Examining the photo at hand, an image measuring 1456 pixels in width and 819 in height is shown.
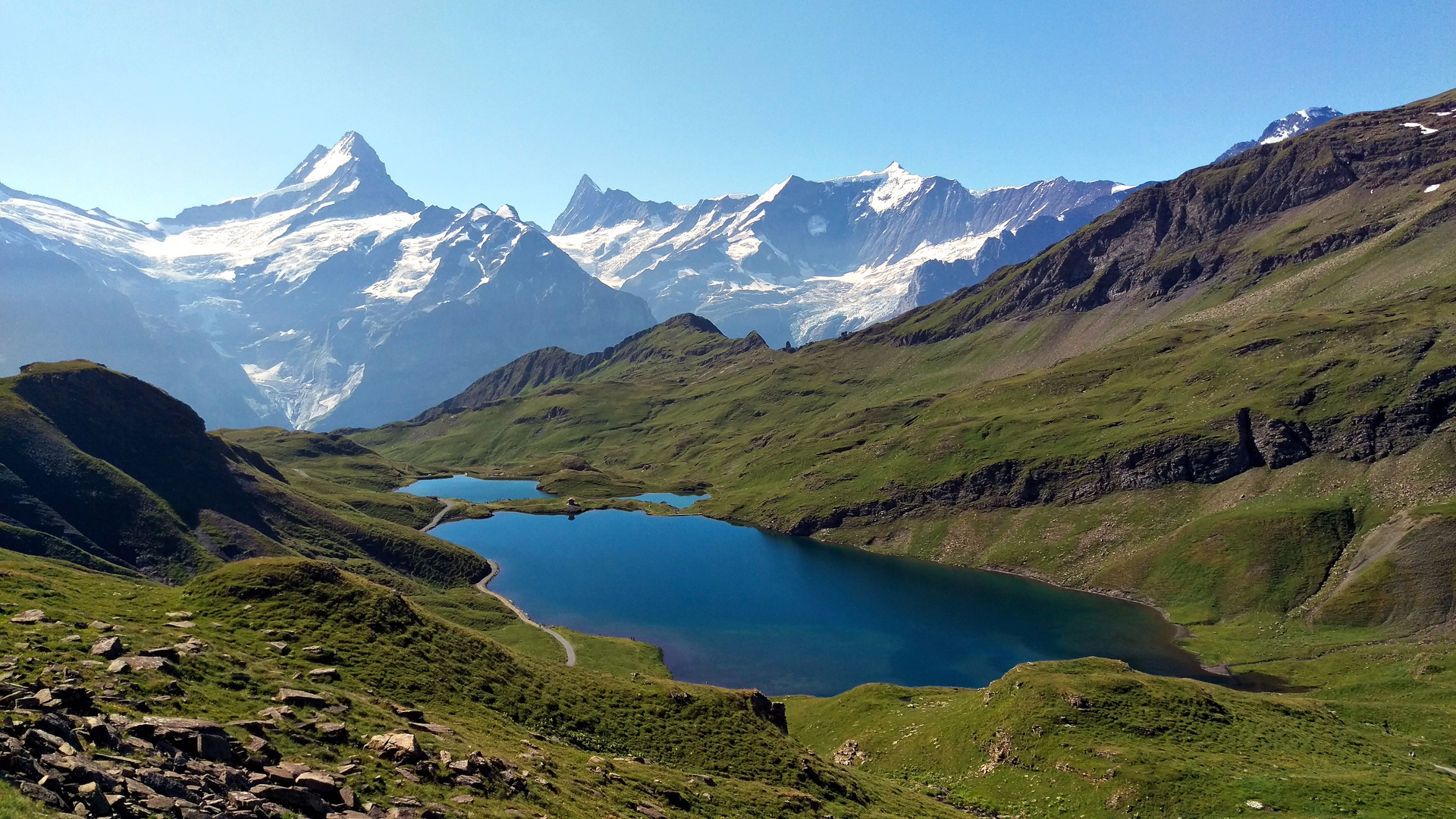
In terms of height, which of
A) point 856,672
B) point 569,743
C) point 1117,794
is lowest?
point 856,672

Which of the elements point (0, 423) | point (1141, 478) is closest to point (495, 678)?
point (0, 423)

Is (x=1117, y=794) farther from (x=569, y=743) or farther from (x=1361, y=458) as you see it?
(x=1361, y=458)

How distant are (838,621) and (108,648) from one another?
5289 inches

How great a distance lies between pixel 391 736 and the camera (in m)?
34.0

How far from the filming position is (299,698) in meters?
36.3

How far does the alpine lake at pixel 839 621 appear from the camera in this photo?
126 metres

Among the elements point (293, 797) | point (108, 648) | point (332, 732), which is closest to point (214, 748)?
point (293, 797)

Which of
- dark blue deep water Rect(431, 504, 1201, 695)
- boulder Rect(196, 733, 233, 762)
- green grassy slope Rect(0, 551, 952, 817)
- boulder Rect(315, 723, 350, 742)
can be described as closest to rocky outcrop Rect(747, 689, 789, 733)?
green grassy slope Rect(0, 551, 952, 817)

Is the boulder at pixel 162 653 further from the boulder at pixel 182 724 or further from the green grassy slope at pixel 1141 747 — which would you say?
the green grassy slope at pixel 1141 747

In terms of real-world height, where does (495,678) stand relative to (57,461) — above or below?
below

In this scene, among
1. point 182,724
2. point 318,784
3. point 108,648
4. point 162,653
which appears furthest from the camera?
point 162,653

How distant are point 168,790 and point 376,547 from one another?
16793cm

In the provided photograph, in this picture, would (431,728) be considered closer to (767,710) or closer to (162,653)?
(162,653)

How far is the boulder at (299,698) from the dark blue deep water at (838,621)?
87.6 m
